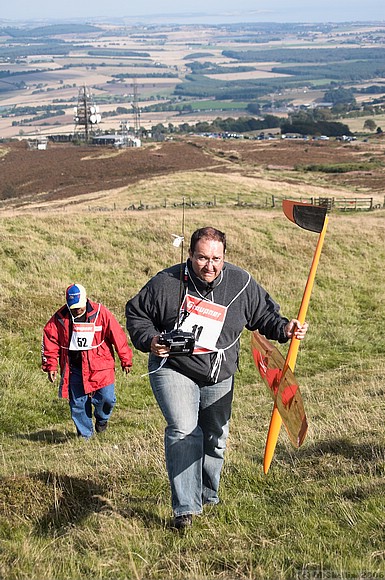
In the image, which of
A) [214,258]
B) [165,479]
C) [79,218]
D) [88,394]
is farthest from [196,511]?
[79,218]

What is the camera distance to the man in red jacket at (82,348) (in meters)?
8.40

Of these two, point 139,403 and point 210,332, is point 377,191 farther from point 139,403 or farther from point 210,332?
point 210,332

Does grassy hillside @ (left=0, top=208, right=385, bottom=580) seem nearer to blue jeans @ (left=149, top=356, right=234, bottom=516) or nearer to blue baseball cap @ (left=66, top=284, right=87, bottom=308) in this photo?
blue jeans @ (left=149, top=356, right=234, bottom=516)

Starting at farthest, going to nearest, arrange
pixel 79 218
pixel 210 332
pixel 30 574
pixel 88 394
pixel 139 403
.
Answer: pixel 79 218, pixel 139 403, pixel 88 394, pixel 210 332, pixel 30 574

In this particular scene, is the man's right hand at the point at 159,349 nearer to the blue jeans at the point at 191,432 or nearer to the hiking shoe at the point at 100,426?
the blue jeans at the point at 191,432

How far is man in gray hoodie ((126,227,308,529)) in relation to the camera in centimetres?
514

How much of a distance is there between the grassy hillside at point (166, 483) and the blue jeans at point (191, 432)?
22 cm

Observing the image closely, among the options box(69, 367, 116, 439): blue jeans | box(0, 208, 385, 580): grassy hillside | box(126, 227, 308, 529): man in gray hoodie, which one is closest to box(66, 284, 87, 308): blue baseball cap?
box(69, 367, 116, 439): blue jeans

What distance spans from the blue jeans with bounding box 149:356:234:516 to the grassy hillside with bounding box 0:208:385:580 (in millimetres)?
221

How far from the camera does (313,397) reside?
10.9 meters

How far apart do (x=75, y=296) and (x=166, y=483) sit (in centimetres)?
288

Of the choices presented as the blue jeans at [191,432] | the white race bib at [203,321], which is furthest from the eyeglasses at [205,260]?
the blue jeans at [191,432]

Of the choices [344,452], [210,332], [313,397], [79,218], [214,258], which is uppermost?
[214,258]

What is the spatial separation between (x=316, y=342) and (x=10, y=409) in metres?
7.81
